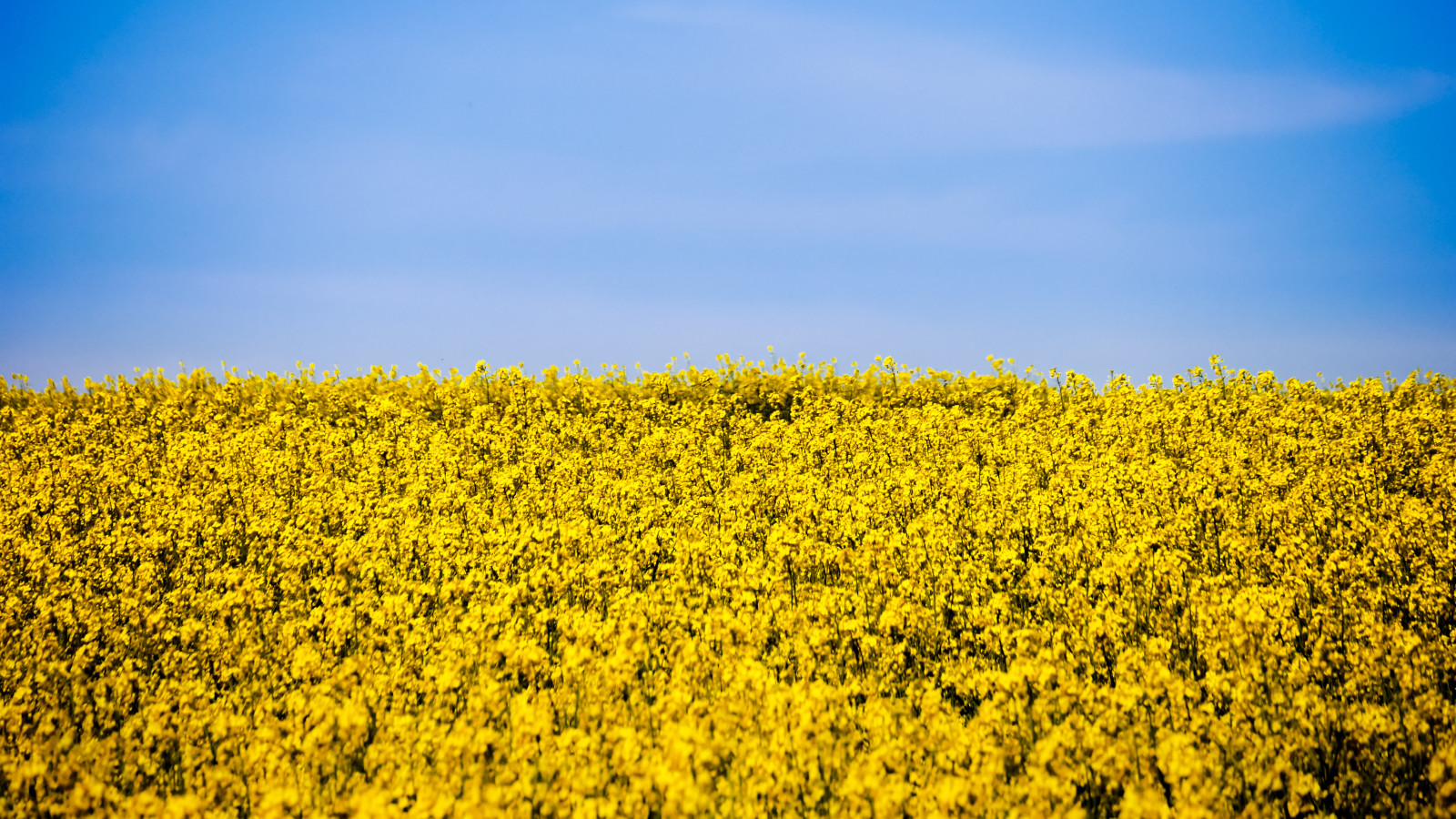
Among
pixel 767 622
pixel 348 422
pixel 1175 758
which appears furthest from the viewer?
pixel 348 422

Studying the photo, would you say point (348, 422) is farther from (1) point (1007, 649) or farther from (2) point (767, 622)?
(1) point (1007, 649)

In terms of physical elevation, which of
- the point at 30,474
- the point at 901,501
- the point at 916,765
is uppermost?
the point at 30,474

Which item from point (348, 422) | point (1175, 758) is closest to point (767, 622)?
point (1175, 758)

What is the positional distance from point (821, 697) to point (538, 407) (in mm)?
9443

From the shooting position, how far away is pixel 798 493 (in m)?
8.11

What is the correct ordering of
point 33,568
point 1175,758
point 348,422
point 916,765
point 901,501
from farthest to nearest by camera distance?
1. point 348,422
2. point 901,501
3. point 33,568
4. point 916,765
5. point 1175,758

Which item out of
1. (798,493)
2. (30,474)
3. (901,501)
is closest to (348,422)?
(30,474)

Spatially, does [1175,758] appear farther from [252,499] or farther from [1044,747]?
[252,499]

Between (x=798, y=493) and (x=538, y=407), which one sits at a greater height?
(x=538, y=407)

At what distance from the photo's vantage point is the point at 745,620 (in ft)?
16.7

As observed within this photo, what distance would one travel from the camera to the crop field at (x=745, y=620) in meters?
3.67

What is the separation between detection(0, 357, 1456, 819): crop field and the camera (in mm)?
3668

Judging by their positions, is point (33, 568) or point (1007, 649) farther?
point (33, 568)

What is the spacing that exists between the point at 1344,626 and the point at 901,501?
3.42m
